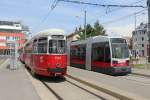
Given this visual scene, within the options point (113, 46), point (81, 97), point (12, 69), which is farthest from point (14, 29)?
point (81, 97)

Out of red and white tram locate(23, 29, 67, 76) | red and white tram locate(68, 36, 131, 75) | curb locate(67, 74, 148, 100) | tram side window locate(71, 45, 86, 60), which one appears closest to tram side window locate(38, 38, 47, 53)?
red and white tram locate(23, 29, 67, 76)

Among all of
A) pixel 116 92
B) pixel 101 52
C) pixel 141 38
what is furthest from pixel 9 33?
pixel 116 92

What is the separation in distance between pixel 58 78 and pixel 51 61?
3.36 meters

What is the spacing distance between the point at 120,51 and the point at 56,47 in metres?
6.89

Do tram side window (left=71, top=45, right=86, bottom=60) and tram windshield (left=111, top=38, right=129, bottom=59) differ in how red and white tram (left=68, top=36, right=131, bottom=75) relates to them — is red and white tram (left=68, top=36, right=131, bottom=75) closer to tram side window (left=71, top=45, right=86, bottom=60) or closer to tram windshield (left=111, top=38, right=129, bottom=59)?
tram windshield (left=111, top=38, right=129, bottom=59)

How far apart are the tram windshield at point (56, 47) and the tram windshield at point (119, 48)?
19.5ft

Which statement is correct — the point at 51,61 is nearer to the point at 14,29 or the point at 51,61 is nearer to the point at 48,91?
the point at 48,91

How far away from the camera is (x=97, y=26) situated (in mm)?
74000

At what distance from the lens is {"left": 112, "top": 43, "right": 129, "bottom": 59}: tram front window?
26.1 m

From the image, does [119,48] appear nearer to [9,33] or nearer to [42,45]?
[42,45]

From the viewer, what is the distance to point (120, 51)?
1041 inches

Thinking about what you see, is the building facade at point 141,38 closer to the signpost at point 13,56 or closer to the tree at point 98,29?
the tree at point 98,29

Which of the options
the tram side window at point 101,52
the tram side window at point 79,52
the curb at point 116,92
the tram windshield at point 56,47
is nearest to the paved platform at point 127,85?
the curb at point 116,92

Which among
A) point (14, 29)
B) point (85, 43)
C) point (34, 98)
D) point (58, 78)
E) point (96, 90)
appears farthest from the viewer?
point (14, 29)
